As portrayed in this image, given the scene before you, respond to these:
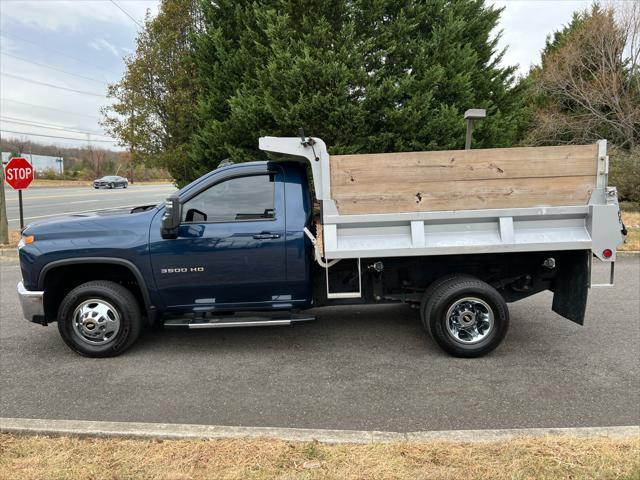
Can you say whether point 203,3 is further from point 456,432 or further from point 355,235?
point 456,432

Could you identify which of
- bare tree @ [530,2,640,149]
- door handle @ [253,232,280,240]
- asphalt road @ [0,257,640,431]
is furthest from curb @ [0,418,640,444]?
bare tree @ [530,2,640,149]

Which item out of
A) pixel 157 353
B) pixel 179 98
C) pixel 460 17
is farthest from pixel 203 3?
pixel 157 353

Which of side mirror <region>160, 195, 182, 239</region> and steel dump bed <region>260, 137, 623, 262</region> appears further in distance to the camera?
side mirror <region>160, 195, 182, 239</region>

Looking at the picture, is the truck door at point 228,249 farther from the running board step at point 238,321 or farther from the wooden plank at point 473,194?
the wooden plank at point 473,194

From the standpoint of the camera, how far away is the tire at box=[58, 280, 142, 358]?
15.2ft

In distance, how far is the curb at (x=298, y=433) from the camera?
3.10m

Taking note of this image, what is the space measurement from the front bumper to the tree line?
7.08 m

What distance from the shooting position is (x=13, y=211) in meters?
21.5

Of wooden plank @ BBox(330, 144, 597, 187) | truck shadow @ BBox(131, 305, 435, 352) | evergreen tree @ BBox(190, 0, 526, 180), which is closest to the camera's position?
wooden plank @ BBox(330, 144, 597, 187)

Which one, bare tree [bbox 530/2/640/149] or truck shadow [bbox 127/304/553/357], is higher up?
bare tree [bbox 530/2/640/149]

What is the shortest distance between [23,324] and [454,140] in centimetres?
909

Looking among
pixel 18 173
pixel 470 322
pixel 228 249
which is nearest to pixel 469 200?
pixel 470 322

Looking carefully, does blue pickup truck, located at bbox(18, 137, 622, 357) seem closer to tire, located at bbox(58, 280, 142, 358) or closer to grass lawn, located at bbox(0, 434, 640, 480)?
tire, located at bbox(58, 280, 142, 358)

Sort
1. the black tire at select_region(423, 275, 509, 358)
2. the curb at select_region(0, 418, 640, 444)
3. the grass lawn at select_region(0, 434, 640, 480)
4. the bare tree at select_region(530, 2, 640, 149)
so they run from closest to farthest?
the grass lawn at select_region(0, 434, 640, 480) < the curb at select_region(0, 418, 640, 444) < the black tire at select_region(423, 275, 509, 358) < the bare tree at select_region(530, 2, 640, 149)
